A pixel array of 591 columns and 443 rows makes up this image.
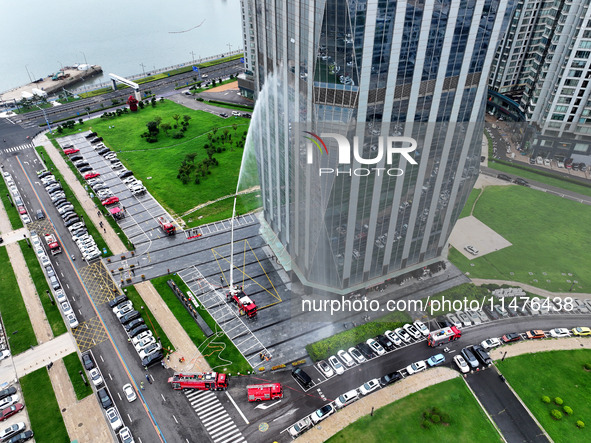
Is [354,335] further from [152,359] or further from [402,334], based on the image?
[152,359]

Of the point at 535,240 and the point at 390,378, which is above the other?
the point at 535,240

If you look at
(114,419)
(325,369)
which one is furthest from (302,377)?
(114,419)

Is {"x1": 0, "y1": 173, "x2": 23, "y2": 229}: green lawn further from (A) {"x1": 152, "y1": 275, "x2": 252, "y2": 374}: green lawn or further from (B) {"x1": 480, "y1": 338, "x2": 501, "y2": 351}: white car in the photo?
(B) {"x1": 480, "y1": 338, "x2": 501, "y2": 351}: white car

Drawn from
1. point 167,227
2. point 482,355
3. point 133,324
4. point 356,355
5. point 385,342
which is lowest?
point 356,355

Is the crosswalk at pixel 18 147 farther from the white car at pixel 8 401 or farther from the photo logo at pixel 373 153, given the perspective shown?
the photo logo at pixel 373 153

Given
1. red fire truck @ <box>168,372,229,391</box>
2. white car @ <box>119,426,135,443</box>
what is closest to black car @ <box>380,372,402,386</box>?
red fire truck @ <box>168,372,229,391</box>

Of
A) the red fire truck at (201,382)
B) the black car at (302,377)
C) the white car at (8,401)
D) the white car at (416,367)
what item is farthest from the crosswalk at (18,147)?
the white car at (416,367)
